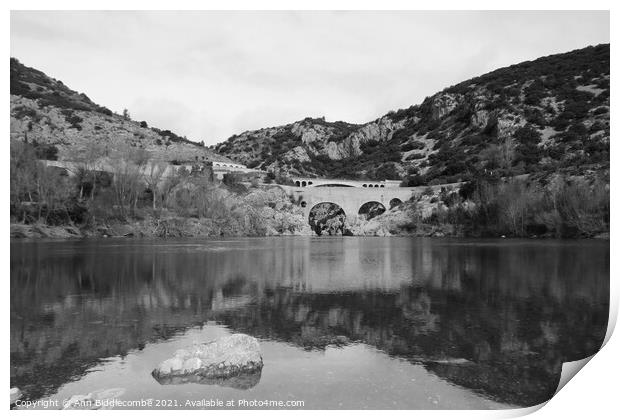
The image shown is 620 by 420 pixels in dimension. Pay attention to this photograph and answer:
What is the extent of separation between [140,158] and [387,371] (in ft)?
150

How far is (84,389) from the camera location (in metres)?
5.80

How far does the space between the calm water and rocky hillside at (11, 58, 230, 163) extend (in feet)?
128

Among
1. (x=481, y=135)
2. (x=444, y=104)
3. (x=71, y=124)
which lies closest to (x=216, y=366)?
(x=71, y=124)

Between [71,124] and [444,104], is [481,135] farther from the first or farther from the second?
[71,124]

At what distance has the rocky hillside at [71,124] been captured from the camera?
62219 millimetres

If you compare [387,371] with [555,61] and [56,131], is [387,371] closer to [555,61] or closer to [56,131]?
[56,131]

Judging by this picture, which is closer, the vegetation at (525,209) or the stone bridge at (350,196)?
the vegetation at (525,209)

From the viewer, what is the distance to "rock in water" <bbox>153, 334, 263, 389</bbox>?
602 cm

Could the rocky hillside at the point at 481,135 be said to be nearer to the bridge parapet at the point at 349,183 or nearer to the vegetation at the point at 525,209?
the vegetation at the point at 525,209

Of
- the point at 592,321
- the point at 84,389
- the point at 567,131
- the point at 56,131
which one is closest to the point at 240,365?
the point at 84,389

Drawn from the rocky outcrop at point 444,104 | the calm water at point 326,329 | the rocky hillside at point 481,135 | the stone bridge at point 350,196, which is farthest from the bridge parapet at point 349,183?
the calm water at point 326,329

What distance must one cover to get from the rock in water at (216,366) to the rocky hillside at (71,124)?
45220 millimetres

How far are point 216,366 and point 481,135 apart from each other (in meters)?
80.3

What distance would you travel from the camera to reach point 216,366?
20.3 ft
